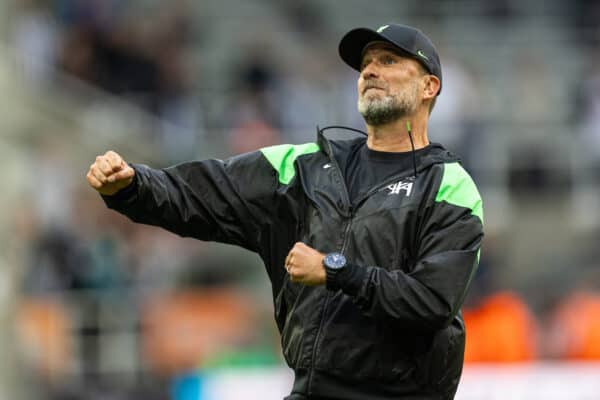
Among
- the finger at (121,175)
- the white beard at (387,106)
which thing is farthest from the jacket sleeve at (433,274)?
the finger at (121,175)

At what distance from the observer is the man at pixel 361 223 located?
6410 millimetres

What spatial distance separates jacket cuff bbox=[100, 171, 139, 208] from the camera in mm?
6680

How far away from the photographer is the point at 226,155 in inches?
617

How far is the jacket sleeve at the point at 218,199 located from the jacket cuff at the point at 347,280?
70 cm

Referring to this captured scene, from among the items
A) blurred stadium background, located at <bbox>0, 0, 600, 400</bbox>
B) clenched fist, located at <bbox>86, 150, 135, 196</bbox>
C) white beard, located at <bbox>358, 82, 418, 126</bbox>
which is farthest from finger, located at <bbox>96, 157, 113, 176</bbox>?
blurred stadium background, located at <bbox>0, 0, 600, 400</bbox>

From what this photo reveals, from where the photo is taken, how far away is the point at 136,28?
686 inches

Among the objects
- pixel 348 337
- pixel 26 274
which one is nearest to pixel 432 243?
pixel 348 337

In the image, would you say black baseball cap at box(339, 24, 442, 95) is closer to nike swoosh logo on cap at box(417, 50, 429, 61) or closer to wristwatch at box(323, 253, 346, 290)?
nike swoosh logo on cap at box(417, 50, 429, 61)

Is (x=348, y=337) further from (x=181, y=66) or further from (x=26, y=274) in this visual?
(x=181, y=66)

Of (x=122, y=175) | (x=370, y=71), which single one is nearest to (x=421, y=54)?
(x=370, y=71)

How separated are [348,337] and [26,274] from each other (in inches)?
320

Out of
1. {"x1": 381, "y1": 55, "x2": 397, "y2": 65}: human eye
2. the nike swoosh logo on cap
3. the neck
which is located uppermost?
the nike swoosh logo on cap

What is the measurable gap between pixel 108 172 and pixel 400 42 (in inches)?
50.1

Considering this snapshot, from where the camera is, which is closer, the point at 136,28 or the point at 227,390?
the point at 227,390
